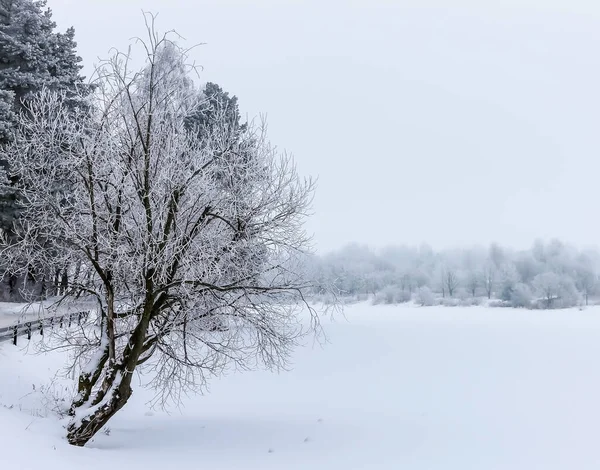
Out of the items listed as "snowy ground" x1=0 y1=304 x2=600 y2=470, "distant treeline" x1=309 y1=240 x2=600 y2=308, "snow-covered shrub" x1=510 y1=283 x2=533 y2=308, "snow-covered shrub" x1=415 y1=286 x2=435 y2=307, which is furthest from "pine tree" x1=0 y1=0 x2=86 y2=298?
"snow-covered shrub" x1=510 y1=283 x2=533 y2=308

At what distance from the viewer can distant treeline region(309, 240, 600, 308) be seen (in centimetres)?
8744

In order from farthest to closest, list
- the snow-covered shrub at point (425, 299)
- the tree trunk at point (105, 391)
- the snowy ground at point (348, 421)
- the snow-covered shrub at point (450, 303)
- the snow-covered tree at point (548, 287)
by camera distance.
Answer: the snow-covered shrub at point (425, 299)
the snow-covered shrub at point (450, 303)
the snow-covered tree at point (548, 287)
the snowy ground at point (348, 421)
the tree trunk at point (105, 391)

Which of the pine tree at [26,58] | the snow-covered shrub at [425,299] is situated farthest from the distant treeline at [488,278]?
the pine tree at [26,58]

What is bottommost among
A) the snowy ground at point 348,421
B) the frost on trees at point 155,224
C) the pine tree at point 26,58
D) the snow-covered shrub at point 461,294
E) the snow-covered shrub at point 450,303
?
the snowy ground at point 348,421

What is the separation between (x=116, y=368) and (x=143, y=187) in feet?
10.4

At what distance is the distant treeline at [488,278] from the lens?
87438mm

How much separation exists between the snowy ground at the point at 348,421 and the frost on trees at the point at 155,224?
156cm

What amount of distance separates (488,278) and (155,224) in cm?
10722

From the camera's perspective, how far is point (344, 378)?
61.9 feet

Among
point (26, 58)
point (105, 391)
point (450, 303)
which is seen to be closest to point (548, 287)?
point (450, 303)

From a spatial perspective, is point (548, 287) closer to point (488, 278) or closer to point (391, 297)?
point (488, 278)

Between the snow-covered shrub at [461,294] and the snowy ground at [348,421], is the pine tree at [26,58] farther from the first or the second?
the snow-covered shrub at [461,294]

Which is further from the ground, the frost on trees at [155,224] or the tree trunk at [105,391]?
the frost on trees at [155,224]

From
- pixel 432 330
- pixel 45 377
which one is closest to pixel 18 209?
pixel 45 377
